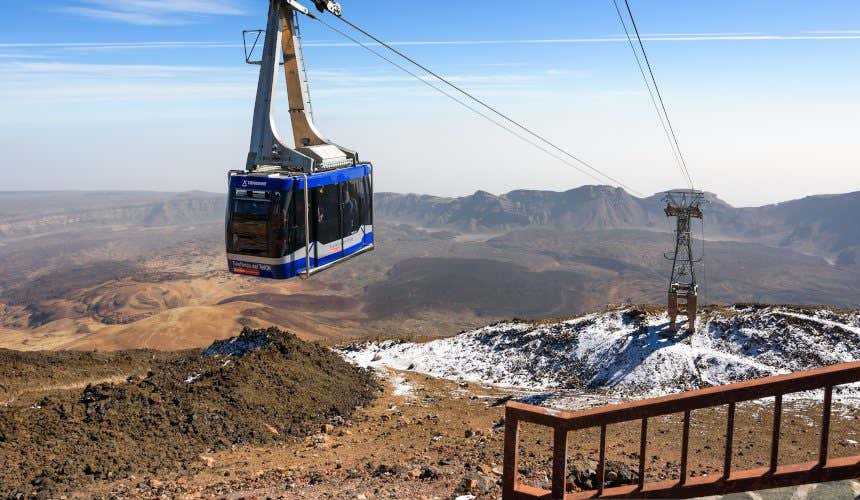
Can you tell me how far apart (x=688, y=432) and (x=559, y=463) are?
117cm

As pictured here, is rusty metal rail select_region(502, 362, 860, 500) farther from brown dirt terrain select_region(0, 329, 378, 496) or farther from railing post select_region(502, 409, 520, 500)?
brown dirt terrain select_region(0, 329, 378, 496)

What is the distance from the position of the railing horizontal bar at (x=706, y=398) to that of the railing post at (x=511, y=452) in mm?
101

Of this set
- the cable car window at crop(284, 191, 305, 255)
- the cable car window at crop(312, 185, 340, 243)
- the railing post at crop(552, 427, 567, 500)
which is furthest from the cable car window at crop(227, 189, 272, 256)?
the railing post at crop(552, 427, 567, 500)

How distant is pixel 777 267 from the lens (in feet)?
453

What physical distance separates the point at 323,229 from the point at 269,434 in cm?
682

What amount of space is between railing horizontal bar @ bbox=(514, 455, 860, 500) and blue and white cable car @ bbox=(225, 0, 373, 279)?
875 cm

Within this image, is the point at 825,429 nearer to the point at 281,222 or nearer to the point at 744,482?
the point at 744,482

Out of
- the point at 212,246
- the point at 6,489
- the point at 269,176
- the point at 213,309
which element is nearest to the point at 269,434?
the point at 6,489

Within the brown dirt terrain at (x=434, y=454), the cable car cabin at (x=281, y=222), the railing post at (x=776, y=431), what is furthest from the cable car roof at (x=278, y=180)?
the railing post at (x=776, y=431)

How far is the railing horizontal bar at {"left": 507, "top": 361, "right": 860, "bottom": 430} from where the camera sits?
15.9 ft

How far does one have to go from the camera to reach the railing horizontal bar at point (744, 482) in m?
5.14

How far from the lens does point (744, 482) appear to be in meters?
5.33

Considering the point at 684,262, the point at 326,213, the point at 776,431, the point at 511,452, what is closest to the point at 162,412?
the point at 326,213

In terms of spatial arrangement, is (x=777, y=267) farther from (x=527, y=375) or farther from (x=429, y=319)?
(x=527, y=375)
